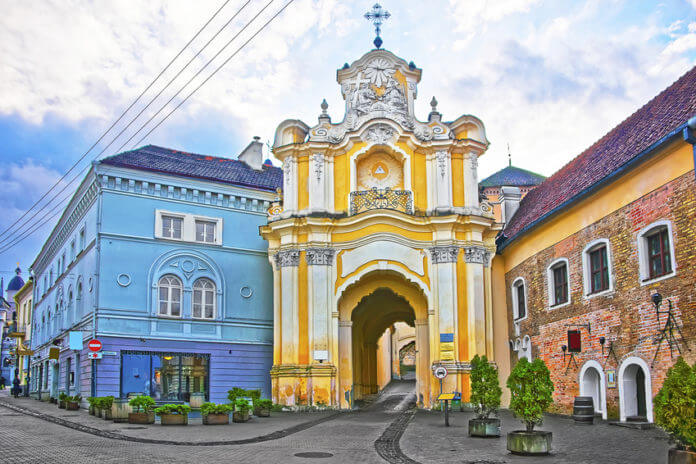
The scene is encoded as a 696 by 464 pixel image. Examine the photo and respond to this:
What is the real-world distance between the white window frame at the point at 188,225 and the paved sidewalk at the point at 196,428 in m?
8.53

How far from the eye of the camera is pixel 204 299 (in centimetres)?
3369

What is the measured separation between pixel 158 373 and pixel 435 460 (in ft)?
62.5

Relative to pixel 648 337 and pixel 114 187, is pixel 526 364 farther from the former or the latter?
pixel 114 187

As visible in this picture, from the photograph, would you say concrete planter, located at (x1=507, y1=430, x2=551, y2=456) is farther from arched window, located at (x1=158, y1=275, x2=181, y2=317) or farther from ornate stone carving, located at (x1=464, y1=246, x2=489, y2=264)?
arched window, located at (x1=158, y1=275, x2=181, y2=317)

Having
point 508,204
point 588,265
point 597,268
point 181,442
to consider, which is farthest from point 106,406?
point 508,204

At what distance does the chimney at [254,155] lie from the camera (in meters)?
39.4

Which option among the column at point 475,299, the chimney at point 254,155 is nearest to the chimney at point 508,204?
the column at point 475,299

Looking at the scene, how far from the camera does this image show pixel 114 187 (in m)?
32.0

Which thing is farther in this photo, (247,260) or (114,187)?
(247,260)

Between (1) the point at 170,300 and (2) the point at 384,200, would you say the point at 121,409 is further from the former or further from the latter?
(2) the point at 384,200

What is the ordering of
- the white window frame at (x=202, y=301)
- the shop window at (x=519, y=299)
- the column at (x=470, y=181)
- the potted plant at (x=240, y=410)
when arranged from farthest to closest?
1. the white window frame at (x=202, y=301)
2. the column at (x=470, y=181)
3. the shop window at (x=519, y=299)
4. the potted plant at (x=240, y=410)

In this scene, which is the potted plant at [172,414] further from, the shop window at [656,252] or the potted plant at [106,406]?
the shop window at [656,252]

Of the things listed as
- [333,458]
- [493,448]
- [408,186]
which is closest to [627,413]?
[493,448]

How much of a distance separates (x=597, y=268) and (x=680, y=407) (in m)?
12.3
